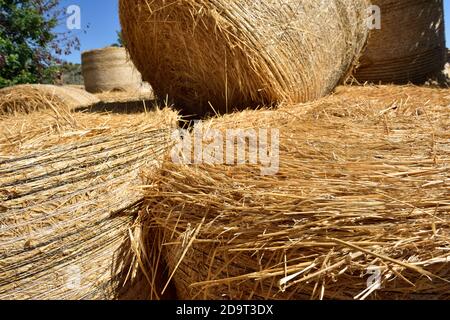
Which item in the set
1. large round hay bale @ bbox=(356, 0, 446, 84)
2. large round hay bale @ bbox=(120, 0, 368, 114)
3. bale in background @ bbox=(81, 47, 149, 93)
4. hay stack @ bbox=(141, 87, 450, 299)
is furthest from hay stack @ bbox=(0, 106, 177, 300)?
bale in background @ bbox=(81, 47, 149, 93)

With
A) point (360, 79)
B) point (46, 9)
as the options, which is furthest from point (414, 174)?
point (46, 9)

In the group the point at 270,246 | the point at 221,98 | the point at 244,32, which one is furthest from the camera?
the point at 221,98

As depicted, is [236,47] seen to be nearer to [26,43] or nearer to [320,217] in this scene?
[320,217]

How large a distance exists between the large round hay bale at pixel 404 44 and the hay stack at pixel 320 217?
1645 mm

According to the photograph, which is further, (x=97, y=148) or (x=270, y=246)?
(x=97, y=148)

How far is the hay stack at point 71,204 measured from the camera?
1.11 metres

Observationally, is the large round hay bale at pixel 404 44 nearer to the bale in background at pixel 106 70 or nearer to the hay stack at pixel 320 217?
the hay stack at pixel 320 217

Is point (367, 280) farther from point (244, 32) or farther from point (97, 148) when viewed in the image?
point (244, 32)

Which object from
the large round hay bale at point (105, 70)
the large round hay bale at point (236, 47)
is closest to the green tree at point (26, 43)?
the large round hay bale at point (105, 70)

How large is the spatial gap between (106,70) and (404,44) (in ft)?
12.6

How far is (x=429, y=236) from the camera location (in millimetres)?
845

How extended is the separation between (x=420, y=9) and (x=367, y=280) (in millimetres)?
2552

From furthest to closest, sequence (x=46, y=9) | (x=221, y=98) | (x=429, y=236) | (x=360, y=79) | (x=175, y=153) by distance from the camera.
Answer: (x=46, y=9) → (x=360, y=79) → (x=221, y=98) → (x=175, y=153) → (x=429, y=236)
